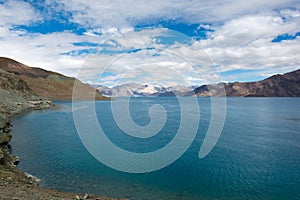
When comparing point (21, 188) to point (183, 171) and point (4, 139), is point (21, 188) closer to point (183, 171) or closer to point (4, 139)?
point (183, 171)

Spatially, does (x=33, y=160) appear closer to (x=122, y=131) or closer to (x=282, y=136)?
(x=122, y=131)

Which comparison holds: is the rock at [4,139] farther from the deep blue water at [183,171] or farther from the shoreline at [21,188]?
the shoreline at [21,188]

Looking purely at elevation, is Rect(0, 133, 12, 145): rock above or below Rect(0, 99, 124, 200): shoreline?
above

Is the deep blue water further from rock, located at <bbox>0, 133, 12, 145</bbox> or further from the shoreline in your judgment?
the shoreline

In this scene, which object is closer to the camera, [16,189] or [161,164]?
[16,189]

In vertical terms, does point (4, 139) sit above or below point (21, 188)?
above

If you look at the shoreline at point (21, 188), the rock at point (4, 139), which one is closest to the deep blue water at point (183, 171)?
the rock at point (4, 139)

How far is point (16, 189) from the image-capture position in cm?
2317

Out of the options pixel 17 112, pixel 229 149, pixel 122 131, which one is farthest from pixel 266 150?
A: pixel 17 112

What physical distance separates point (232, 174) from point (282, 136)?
Answer: 3732 centimetres

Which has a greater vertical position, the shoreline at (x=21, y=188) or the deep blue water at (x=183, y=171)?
the shoreline at (x=21, y=188)

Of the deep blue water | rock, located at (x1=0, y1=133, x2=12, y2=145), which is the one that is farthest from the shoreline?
rock, located at (x1=0, y1=133, x2=12, y2=145)

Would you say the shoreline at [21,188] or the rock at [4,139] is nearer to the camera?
the shoreline at [21,188]

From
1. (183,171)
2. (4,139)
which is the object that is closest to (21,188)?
(183,171)
